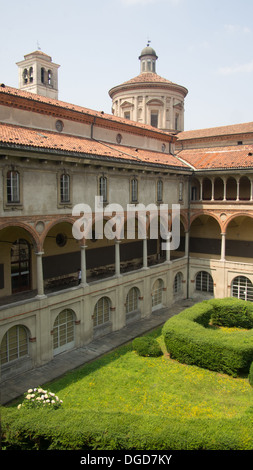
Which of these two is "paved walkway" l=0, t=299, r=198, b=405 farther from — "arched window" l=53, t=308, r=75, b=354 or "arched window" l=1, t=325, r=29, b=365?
"arched window" l=1, t=325, r=29, b=365

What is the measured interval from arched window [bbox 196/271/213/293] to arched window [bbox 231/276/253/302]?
213 centimetres

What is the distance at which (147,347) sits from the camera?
2005cm

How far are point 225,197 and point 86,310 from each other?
14544 mm

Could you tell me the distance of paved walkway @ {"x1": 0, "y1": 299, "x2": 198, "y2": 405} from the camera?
17141 mm

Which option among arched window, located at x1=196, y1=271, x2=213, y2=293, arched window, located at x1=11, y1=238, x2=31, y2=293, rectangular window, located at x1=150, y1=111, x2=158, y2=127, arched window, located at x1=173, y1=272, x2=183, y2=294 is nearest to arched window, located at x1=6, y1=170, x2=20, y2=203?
arched window, located at x1=11, y1=238, x2=31, y2=293

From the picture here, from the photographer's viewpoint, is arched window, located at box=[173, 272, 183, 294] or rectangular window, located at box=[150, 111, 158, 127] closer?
arched window, located at box=[173, 272, 183, 294]

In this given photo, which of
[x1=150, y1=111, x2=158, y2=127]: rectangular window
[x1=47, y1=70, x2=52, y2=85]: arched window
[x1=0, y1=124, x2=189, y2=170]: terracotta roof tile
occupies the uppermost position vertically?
[x1=47, y1=70, x2=52, y2=85]: arched window

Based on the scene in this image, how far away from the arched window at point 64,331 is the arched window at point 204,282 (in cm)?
1427

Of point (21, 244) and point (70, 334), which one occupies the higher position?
point (21, 244)

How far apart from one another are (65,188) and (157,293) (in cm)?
1264

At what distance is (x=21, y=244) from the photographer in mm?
21500

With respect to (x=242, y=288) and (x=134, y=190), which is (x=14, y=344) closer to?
(x=134, y=190)

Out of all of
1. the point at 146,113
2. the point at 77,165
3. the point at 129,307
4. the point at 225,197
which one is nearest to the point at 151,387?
the point at 129,307
